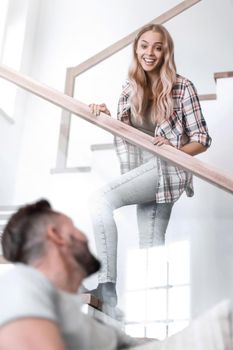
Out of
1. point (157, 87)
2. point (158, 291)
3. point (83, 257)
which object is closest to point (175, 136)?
point (157, 87)

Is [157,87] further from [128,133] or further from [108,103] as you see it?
[108,103]

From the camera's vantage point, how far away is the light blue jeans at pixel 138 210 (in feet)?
6.00

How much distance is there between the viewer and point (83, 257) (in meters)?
0.95

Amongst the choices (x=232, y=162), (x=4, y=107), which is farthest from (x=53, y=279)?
(x=4, y=107)

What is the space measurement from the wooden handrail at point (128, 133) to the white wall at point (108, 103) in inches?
3.1

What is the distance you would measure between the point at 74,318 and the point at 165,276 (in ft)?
3.14

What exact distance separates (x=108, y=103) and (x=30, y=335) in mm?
2378

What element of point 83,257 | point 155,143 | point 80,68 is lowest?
point 83,257

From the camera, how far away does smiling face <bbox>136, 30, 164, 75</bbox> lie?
219 cm

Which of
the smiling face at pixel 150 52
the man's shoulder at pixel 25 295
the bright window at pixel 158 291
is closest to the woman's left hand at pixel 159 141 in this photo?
the bright window at pixel 158 291

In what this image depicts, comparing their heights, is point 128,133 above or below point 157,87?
below

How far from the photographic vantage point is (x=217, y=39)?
378 centimetres

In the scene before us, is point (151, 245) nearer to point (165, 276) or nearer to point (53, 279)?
point (165, 276)

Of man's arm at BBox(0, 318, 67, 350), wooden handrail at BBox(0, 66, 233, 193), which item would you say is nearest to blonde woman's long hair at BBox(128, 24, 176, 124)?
wooden handrail at BBox(0, 66, 233, 193)
